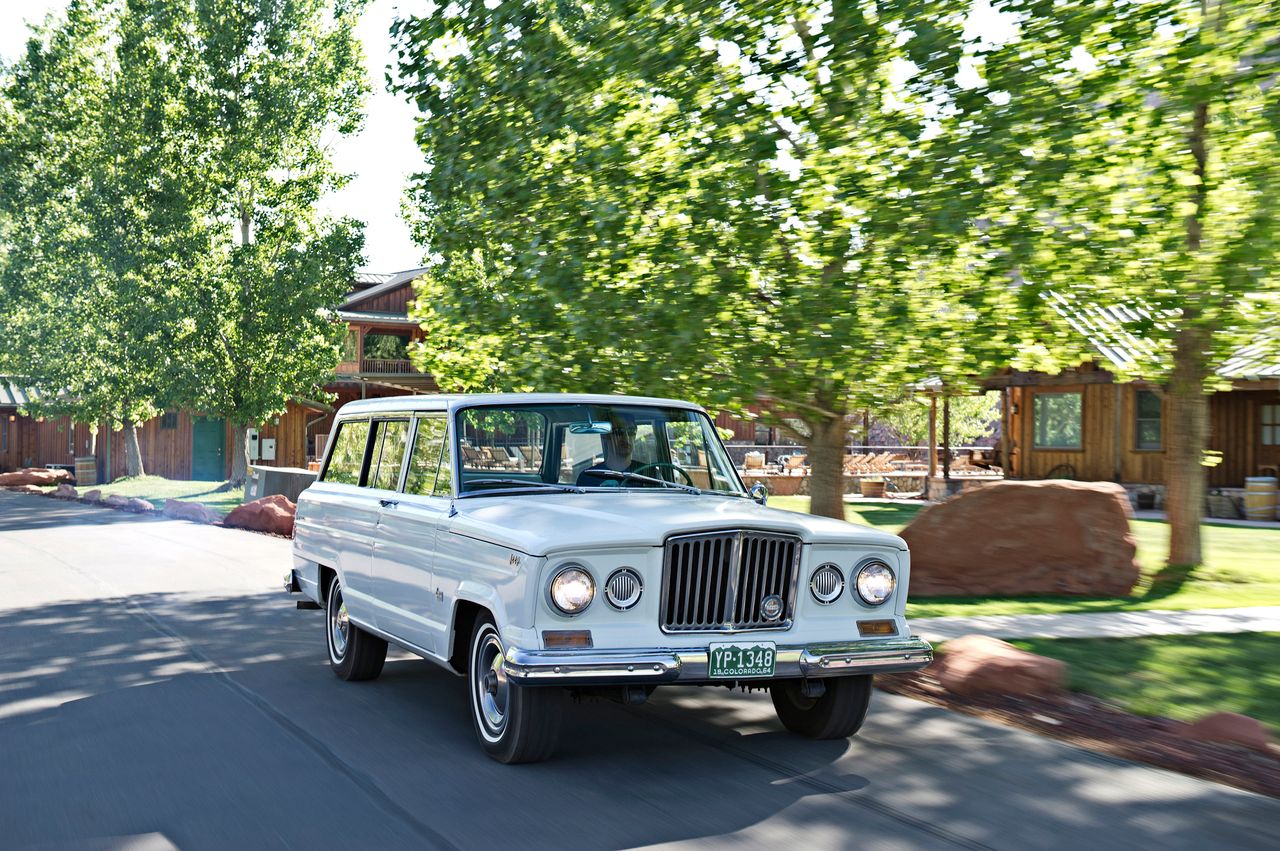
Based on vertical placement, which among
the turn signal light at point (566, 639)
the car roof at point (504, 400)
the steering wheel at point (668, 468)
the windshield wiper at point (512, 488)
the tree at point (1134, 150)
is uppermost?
the tree at point (1134, 150)

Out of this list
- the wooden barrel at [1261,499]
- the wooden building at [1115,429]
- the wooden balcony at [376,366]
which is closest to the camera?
the wooden barrel at [1261,499]

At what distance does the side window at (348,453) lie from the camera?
9336mm

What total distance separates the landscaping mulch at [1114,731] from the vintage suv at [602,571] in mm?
1374

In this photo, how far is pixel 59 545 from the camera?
824 inches

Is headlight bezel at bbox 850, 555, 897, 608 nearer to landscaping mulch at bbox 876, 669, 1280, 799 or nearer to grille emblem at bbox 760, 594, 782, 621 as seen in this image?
grille emblem at bbox 760, 594, 782, 621

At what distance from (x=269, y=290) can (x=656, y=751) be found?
31059 millimetres

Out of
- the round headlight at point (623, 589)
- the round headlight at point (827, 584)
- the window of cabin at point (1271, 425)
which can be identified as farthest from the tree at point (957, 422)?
the round headlight at point (623, 589)

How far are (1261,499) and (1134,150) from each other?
15.8 metres

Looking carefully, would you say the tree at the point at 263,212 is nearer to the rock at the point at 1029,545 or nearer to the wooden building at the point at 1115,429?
the wooden building at the point at 1115,429

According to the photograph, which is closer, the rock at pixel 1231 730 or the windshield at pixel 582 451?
the rock at pixel 1231 730

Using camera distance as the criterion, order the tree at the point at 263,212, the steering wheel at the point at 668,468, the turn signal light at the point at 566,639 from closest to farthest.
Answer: the turn signal light at the point at 566,639 < the steering wheel at the point at 668,468 < the tree at the point at 263,212

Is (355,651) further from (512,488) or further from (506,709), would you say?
(506,709)

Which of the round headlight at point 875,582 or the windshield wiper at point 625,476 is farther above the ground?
the windshield wiper at point 625,476

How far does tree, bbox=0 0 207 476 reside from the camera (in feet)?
118
